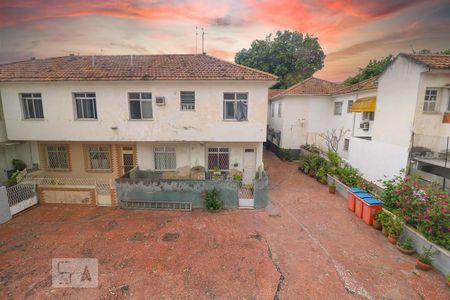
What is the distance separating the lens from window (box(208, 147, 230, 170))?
13.1 metres

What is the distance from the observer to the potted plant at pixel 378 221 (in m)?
8.42

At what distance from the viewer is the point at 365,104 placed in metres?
15.0

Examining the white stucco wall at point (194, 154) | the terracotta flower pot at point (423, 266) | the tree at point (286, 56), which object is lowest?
the terracotta flower pot at point (423, 266)

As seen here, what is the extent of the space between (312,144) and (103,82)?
18.1 meters

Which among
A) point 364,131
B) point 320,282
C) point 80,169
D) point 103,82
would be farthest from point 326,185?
point 80,169

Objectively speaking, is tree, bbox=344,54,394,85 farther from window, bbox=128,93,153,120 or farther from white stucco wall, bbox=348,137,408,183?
window, bbox=128,93,153,120

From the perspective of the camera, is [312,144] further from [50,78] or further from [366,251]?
[50,78]

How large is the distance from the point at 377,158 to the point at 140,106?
14420 mm

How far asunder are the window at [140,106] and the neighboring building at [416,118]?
13.8 meters

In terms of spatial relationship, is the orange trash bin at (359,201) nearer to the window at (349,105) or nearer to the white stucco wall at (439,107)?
the white stucco wall at (439,107)

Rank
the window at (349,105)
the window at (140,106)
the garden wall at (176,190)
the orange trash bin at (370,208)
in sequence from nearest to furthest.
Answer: the orange trash bin at (370,208) → the garden wall at (176,190) → the window at (140,106) → the window at (349,105)

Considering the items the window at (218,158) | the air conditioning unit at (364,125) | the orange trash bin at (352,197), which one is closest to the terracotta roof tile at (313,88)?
the air conditioning unit at (364,125)

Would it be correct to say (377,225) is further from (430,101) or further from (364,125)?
(364,125)

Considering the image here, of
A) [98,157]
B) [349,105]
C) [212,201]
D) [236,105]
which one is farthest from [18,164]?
[349,105]
